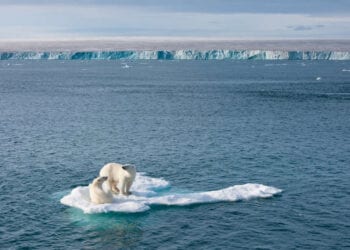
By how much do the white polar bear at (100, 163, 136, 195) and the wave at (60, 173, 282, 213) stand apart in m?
0.93

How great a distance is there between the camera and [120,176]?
51.8 m

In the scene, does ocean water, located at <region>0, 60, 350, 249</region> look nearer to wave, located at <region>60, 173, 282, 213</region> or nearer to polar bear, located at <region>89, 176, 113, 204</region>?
wave, located at <region>60, 173, 282, 213</region>

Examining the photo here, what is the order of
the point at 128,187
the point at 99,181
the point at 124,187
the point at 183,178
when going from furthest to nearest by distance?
the point at 183,178 → the point at 128,187 → the point at 124,187 → the point at 99,181

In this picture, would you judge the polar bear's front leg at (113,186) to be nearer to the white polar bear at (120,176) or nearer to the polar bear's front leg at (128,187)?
the white polar bear at (120,176)

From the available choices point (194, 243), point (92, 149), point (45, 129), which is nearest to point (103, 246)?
point (194, 243)

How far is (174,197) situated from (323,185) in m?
17.7

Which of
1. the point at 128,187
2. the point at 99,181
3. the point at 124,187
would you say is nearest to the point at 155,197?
the point at 128,187

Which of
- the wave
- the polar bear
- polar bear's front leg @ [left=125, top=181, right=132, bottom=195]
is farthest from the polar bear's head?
polar bear's front leg @ [left=125, top=181, right=132, bottom=195]

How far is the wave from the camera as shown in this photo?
1897 inches

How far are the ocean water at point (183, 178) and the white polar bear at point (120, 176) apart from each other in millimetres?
1649

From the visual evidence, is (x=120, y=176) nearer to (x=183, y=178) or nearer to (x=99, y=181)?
(x=99, y=181)

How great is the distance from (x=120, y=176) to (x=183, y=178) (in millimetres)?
10997

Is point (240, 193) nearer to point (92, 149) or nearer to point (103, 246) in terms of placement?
point (103, 246)

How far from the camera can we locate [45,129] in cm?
9906
